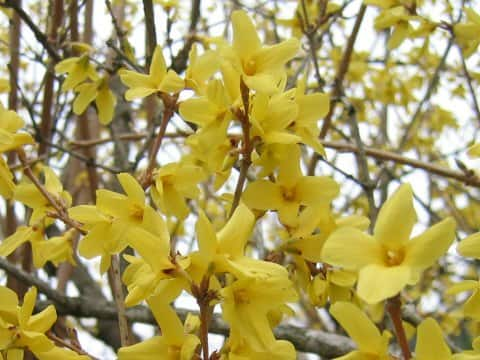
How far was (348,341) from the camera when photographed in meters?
2.16

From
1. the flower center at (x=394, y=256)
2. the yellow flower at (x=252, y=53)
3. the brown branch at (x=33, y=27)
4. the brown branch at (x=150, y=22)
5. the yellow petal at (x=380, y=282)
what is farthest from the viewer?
the brown branch at (x=33, y=27)

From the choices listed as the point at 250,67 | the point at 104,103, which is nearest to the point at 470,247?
the point at 250,67

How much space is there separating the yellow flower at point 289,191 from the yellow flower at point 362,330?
9.5 inches

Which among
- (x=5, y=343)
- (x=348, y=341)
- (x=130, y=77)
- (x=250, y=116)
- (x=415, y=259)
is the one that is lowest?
(x=348, y=341)

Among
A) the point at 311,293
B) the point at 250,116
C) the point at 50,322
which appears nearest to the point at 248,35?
the point at 250,116

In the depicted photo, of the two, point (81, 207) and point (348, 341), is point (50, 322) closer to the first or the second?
point (81, 207)

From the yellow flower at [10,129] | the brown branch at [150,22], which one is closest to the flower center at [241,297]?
the yellow flower at [10,129]

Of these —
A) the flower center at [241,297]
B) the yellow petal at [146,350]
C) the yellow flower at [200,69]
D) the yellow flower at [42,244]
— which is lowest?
the yellow petal at [146,350]

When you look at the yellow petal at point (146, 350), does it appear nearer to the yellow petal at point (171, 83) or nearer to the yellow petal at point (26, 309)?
the yellow petal at point (26, 309)

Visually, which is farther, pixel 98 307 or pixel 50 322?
pixel 98 307

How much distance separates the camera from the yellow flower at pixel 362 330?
96 centimetres

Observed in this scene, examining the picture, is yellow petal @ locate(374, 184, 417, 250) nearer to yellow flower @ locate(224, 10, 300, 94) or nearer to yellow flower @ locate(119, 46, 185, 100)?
yellow flower @ locate(224, 10, 300, 94)

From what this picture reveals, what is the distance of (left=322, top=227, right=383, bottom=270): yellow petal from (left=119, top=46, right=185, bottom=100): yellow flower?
0.57 metres

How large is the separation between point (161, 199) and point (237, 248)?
40cm
